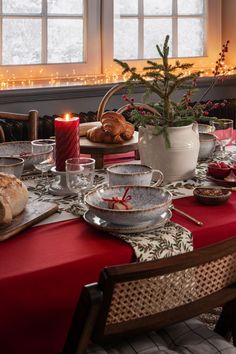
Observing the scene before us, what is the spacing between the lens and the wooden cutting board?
1400mm

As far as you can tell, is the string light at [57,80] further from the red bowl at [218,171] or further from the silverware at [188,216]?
the silverware at [188,216]

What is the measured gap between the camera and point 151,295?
114 cm

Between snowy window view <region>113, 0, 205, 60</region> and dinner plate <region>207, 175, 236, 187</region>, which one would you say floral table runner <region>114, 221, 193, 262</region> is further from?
snowy window view <region>113, 0, 205, 60</region>

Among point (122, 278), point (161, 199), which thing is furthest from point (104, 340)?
point (161, 199)

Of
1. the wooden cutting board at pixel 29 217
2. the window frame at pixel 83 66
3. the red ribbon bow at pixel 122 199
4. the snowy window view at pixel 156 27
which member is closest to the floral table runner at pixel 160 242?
the red ribbon bow at pixel 122 199

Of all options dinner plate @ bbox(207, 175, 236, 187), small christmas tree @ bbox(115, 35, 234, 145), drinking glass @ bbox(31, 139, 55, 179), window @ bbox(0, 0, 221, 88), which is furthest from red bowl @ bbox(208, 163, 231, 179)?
window @ bbox(0, 0, 221, 88)

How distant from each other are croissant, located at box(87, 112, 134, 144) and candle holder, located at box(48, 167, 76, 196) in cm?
27

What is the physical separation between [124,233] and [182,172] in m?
0.53

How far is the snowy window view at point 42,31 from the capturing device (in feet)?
11.1

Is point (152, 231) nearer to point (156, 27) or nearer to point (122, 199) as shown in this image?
point (122, 199)

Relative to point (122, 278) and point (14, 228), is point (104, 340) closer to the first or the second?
point (122, 278)

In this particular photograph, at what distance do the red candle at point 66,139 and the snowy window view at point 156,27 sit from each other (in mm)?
2062

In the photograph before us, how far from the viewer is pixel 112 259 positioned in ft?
4.33

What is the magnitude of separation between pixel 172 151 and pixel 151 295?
30.2 inches
